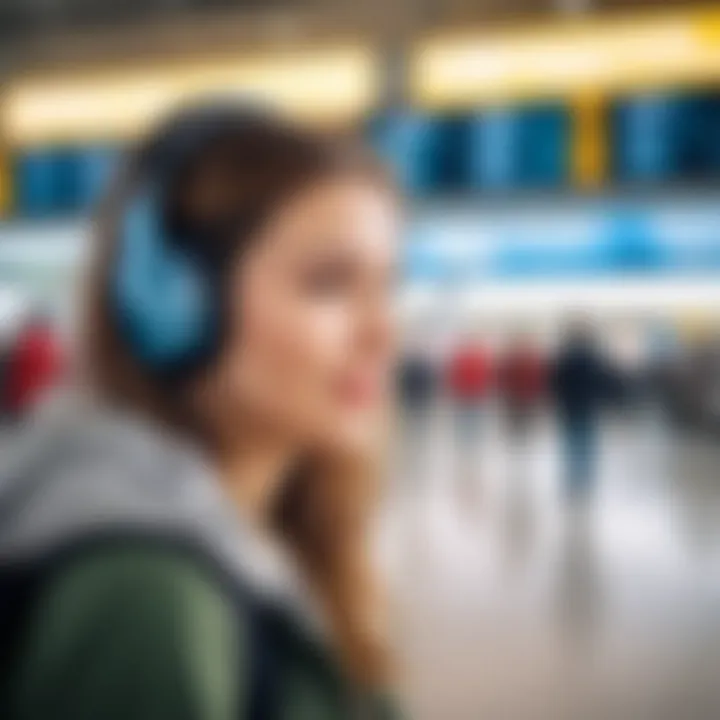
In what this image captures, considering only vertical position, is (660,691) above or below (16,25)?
below

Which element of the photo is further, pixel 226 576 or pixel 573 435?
pixel 573 435

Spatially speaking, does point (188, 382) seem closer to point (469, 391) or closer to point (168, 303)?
point (168, 303)

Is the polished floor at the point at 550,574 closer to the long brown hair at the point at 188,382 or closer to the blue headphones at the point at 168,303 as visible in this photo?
the long brown hair at the point at 188,382

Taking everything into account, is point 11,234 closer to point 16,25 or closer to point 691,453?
point 16,25

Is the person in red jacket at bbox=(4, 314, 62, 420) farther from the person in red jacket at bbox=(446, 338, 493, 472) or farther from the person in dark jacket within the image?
the person in dark jacket

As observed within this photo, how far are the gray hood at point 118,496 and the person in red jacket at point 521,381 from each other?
0.27 meters

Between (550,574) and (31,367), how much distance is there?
0.53 meters

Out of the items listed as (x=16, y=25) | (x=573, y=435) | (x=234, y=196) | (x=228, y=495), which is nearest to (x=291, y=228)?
(x=234, y=196)

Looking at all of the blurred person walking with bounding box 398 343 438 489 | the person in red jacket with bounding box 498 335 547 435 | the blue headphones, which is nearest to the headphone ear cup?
the blue headphones

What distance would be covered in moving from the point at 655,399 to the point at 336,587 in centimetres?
35

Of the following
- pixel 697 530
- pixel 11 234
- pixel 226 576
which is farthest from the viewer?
pixel 11 234

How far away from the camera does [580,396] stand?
1072 mm

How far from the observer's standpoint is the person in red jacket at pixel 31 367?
1.01 m

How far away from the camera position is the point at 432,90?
3.55 ft
